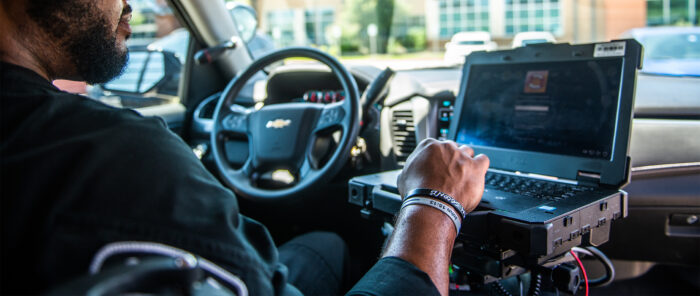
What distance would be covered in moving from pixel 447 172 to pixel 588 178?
1.41 feet

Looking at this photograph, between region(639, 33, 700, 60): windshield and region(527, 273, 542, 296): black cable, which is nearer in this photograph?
region(527, 273, 542, 296): black cable

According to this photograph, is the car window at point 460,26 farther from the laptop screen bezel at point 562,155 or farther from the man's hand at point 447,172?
the man's hand at point 447,172

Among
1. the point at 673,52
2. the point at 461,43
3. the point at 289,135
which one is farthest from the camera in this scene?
the point at 461,43

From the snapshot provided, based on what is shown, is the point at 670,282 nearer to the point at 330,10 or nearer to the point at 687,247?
the point at 687,247

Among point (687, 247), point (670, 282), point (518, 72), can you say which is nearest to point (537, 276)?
point (518, 72)

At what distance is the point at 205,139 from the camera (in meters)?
2.36

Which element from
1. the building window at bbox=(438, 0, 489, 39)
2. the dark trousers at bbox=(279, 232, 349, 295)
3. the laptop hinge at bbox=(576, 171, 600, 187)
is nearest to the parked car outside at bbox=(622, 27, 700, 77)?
the building window at bbox=(438, 0, 489, 39)

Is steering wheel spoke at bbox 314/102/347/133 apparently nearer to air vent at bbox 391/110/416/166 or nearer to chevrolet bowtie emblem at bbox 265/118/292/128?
chevrolet bowtie emblem at bbox 265/118/292/128

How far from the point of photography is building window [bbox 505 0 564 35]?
320 cm

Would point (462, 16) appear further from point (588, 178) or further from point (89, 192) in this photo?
point (89, 192)

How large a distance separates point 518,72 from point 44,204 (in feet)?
4.01

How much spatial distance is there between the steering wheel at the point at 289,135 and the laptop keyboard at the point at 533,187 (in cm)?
53

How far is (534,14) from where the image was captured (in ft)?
11.5

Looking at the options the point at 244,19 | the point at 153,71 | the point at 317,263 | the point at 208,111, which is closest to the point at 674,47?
the point at 317,263
